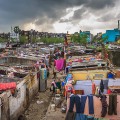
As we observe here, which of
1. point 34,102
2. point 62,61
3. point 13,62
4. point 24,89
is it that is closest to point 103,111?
point 24,89

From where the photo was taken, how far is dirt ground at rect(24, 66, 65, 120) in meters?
15.2

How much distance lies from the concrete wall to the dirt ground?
37cm

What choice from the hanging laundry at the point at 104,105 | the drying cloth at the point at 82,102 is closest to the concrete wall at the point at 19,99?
the drying cloth at the point at 82,102

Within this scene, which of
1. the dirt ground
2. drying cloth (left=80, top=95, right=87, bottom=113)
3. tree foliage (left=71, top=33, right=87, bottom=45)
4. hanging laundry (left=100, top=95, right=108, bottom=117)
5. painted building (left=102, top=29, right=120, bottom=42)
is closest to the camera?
hanging laundry (left=100, top=95, right=108, bottom=117)

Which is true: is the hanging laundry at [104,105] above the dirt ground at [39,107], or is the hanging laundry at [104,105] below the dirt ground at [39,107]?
above

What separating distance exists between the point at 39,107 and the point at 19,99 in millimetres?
2631

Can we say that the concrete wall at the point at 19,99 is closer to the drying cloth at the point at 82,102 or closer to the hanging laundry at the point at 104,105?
the drying cloth at the point at 82,102

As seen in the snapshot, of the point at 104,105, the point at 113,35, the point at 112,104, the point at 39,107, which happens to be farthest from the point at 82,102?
the point at 113,35

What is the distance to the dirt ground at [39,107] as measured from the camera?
15164 millimetres

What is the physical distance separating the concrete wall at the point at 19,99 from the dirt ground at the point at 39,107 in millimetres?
368

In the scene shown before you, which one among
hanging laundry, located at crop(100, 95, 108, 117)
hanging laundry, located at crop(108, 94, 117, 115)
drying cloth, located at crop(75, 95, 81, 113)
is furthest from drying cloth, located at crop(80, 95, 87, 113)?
hanging laundry, located at crop(108, 94, 117, 115)

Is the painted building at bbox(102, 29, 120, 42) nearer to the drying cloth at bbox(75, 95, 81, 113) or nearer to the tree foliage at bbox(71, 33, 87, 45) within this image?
the tree foliage at bbox(71, 33, 87, 45)

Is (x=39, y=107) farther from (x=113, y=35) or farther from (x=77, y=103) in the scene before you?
(x=113, y=35)

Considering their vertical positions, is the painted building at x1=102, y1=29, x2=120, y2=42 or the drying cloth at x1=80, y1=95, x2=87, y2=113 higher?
the painted building at x1=102, y1=29, x2=120, y2=42
